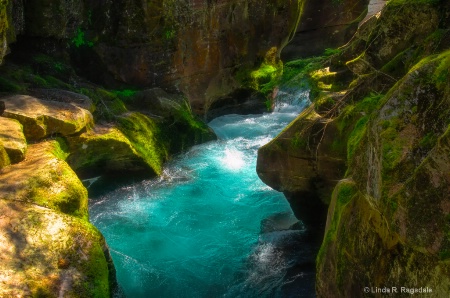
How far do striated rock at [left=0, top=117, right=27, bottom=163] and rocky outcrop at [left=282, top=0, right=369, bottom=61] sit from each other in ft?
50.1

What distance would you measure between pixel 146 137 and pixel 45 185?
497 cm

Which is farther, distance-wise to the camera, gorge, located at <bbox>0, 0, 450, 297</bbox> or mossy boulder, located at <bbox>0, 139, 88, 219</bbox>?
mossy boulder, located at <bbox>0, 139, 88, 219</bbox>

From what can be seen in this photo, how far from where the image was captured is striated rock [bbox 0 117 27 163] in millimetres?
6730

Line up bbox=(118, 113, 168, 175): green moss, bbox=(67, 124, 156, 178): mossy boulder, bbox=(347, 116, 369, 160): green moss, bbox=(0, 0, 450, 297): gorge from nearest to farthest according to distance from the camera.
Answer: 1. bbox=(0, 0, 450, 297): gorge
2. bbox=(347, 116, 369, 160): green moss
3. bbox=(67, 124, 156, 178): mossy boulder
4. bbox=(118, 113, 168, 175): green moss

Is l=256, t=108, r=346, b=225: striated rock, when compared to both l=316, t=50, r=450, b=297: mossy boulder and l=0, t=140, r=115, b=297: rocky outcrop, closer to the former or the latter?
l=316, t=50, r=450, b=297: mossy boulder

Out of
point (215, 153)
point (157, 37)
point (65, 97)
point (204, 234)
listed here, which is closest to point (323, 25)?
point (157, 37)

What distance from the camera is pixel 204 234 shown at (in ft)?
28.9

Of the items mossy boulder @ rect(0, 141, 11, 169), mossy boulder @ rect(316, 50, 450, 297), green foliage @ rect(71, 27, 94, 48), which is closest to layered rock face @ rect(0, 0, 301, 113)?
green foliage @ rect(71, 27, 94, 48)

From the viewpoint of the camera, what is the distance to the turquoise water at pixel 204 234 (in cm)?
726

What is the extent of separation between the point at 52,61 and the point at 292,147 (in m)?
7.05

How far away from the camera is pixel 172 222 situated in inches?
362

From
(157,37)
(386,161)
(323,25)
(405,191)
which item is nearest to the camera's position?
(405,191)

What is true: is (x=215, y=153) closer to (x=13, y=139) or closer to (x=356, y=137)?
(x=13, y=139)

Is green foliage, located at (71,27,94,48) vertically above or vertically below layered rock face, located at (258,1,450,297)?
above
